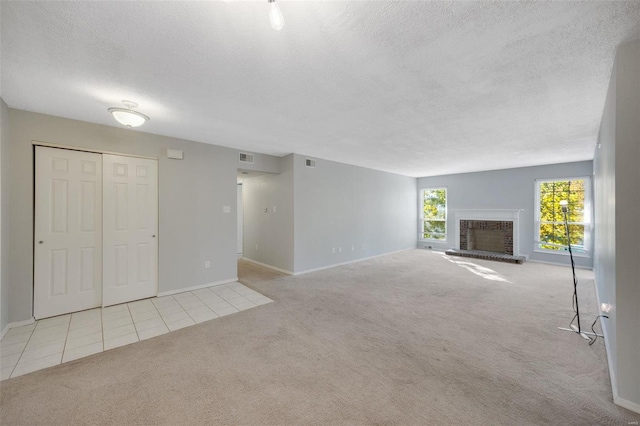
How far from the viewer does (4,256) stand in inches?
109

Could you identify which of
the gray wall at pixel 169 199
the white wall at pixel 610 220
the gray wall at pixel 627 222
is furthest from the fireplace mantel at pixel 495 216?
the gray wall at pixel 169 199

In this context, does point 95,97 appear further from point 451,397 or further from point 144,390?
point 451,397

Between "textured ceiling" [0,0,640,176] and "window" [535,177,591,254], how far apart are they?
11.3 ft

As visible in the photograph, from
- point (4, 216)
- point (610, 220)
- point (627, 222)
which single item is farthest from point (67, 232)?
point (610, 220)

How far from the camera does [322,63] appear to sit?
198cm

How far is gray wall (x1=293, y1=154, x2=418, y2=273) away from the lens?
5.36 metres

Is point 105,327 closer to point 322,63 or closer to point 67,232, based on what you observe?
point 67,232

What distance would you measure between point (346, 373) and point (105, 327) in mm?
2852

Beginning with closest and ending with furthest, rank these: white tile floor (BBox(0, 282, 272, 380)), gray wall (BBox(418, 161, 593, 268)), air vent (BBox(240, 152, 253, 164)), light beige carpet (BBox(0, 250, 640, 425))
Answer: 1. light beige carpet (BBox(0, 250, 640, 425))
2. white tile floor (BBox(0, 282, 272, 380))
3. air vent (BBox(240, 152, 253, 164))
4. gray wall (BBox(418, 161, 593, 268))

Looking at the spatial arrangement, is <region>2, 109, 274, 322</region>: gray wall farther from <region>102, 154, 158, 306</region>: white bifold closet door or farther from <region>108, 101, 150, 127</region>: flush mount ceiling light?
<region>108, 101, 150, 127</region>: flush mount ceiling light

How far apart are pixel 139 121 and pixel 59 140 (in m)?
1.30

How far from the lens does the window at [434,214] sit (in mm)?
8367

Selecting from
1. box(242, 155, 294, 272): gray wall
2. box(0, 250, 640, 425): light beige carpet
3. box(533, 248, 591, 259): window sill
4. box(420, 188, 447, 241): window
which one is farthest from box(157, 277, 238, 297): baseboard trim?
box(533, 248, 591, 259): window sill

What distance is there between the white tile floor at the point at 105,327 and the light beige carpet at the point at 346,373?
Result: 21cm
